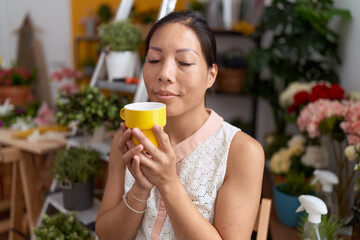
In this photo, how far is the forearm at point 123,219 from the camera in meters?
0.85

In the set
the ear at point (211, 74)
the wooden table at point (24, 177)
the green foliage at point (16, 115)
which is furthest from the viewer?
the green foliage at point (16, 115)

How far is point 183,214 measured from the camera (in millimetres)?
762

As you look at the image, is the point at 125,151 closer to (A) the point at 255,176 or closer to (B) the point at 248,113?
(A) the point at 255,176

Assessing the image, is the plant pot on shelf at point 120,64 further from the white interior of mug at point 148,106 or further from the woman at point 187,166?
the white interior of mug at point 148,106

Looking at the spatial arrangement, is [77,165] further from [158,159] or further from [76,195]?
[158,159]

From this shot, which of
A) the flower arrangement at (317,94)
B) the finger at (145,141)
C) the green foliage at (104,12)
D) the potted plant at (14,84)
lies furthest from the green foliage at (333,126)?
the green foliage at (104,12)

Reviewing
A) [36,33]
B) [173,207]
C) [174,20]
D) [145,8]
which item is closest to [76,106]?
[174,20]

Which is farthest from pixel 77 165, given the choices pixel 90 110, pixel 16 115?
pixel 16 115

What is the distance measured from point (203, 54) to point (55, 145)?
4.62 ft

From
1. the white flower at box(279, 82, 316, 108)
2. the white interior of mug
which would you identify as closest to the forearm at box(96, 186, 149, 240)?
the white interior of mug

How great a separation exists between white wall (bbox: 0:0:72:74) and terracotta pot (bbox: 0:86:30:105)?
116cm

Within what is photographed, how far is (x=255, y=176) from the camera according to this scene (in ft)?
2.84

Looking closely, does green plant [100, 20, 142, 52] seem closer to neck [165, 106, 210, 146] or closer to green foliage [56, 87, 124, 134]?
green foliage [56, 87, 124, 134]

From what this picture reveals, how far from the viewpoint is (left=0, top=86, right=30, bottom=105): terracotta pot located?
2805mm
